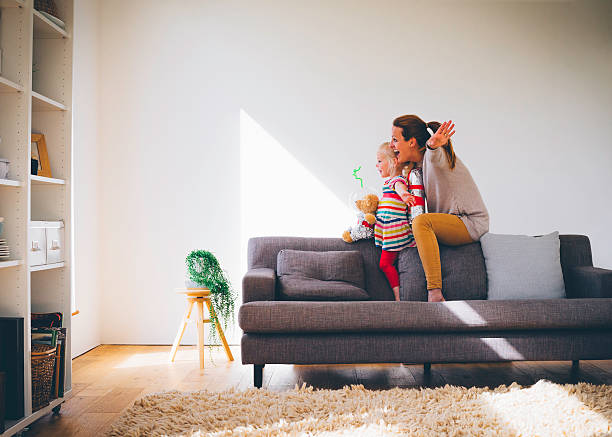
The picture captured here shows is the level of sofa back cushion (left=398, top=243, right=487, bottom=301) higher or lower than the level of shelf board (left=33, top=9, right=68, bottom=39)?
lower

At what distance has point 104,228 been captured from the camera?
4.02 m

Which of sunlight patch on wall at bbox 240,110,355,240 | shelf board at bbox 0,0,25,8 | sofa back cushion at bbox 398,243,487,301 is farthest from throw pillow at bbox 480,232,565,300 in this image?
shelf board at bbox 0,0,25,8

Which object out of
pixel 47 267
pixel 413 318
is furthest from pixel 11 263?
pixel 413 318

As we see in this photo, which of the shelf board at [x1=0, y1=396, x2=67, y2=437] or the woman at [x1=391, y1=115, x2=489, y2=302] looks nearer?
the shelf board at [x1=0, y1=396, x2=67, y2=437]

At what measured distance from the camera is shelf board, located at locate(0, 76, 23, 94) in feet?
6.75

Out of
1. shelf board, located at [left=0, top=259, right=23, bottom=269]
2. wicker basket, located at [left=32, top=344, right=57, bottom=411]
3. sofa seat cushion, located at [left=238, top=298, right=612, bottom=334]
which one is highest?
shelf board, located at [left=0, top=259, right=23, bottom=269]

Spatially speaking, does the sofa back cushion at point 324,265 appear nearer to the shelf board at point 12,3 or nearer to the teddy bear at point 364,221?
the teddy bear at point 364,221

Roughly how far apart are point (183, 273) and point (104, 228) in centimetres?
69

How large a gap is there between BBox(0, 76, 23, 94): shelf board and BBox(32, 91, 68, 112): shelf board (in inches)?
3.6

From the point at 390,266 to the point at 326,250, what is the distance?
0.42 m

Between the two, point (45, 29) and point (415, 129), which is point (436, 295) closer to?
point (415, 129)

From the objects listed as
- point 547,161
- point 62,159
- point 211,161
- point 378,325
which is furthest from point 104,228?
point 547,161

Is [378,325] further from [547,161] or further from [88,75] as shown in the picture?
[88,75]

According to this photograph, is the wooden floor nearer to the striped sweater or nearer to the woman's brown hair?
the striped sweater
